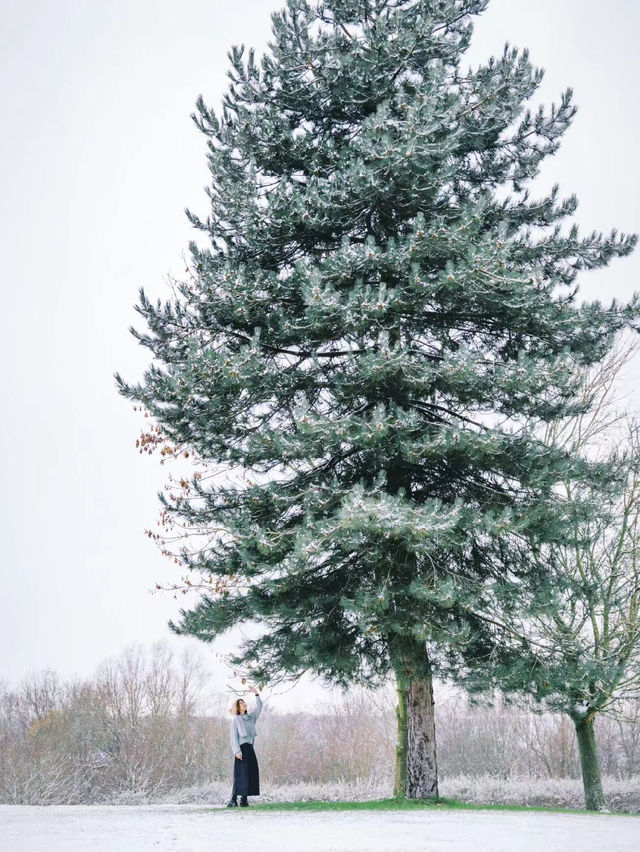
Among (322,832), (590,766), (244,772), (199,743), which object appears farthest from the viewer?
(199,743)

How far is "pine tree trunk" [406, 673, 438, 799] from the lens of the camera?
33.3ft

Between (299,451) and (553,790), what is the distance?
1223 cm

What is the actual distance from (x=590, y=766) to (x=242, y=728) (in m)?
6.64

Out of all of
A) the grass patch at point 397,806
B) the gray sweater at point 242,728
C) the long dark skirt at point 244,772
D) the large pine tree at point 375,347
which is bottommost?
the grass patch at point 397,806

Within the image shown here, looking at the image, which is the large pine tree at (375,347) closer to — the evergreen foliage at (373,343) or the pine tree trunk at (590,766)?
the evergreen foliage at (373,343)

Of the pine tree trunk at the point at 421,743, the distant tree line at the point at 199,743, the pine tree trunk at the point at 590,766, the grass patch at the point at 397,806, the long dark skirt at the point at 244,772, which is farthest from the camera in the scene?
the distant tree line at the point at 199,743

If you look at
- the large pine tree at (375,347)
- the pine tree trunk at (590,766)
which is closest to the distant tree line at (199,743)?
the pine tree trunk at (590,766)

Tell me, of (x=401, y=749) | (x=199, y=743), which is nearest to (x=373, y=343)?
(x=401, y=749)

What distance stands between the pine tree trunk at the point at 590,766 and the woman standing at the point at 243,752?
19.5 ft

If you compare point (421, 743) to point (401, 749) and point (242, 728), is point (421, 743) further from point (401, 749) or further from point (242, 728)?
point (401, 749)

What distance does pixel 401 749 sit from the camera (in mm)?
12617

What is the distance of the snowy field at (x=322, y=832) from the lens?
6223 mm

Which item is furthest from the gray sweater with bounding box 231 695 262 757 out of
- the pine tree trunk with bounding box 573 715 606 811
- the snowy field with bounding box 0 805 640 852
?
the pine tree trunk with bounding box 573 715 606 811

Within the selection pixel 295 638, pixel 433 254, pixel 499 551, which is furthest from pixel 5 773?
pixel 433 254
